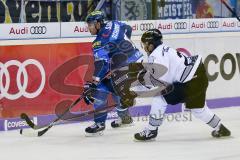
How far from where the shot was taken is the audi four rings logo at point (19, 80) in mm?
6859

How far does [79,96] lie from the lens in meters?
7.43

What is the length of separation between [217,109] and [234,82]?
0.55m

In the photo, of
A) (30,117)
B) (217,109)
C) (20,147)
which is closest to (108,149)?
(20,147)

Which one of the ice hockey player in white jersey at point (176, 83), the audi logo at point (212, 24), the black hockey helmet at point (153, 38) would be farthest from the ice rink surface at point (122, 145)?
the audi logo at point (212, 24)

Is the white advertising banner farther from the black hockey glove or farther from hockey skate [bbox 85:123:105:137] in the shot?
hockey skate [bbox 85:123:105:137]

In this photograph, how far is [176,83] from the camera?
603 cm

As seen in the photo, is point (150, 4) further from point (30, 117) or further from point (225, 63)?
point (30, 117)

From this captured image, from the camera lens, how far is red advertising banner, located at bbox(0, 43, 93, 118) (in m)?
6.90

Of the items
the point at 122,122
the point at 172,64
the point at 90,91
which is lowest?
the point at 122,122

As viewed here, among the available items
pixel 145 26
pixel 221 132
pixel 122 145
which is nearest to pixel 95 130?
pixel 122 145

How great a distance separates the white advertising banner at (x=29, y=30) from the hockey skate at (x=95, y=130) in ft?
4.33

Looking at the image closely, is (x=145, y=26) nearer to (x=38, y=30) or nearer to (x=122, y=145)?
(x=38, y=30)

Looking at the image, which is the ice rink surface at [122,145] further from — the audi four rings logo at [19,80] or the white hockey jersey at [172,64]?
the white hockey jersey at [172,64]

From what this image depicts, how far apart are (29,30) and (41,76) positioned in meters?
0.53
